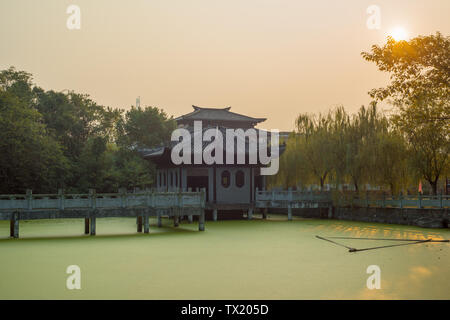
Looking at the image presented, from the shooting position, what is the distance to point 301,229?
22031 mm

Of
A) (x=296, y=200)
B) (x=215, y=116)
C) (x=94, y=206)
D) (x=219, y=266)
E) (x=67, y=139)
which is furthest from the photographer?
(x=215, y=116)

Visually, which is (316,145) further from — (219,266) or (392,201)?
(219,266)

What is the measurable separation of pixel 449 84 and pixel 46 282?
34.9ft

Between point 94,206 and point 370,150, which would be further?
point 370,150

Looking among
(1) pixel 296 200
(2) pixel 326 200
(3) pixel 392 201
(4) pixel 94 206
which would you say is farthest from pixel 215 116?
(4) pixel 94 206

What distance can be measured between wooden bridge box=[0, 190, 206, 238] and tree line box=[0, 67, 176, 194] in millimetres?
7175

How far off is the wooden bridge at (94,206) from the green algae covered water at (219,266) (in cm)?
74

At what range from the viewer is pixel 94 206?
1967cm

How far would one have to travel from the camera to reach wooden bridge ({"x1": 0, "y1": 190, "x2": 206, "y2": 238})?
1871 centimetres

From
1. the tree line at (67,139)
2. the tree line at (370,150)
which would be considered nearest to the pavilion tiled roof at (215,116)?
the tree line at (67,139)

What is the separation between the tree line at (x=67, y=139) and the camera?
27.2m

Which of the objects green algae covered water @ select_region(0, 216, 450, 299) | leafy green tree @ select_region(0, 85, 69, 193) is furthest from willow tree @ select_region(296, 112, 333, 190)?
leafy green tree @ select_region(0, 85, 69, 193)

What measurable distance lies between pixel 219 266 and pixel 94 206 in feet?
27.4

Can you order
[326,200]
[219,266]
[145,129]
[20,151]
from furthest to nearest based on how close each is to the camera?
[145,129] < [326,200] < [20,151] < [219,266]
